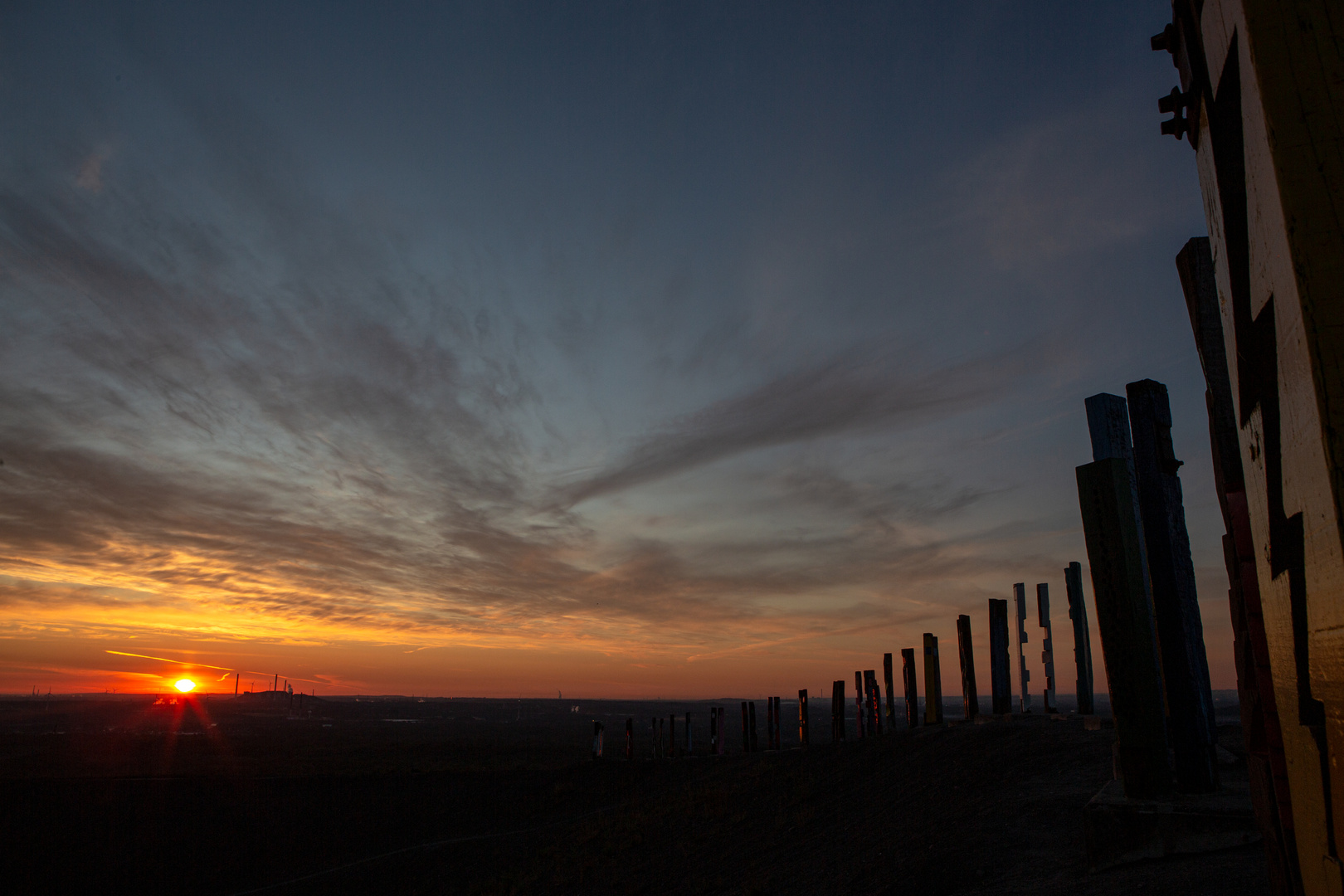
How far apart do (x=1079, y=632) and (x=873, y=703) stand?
23.1 feet

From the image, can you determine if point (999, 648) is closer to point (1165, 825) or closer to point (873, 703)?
point (873, 703)

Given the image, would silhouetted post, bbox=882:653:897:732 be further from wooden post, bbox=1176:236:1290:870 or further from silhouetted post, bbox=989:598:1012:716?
wooden post, bbox=1176:236:1290:870

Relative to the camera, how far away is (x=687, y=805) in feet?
56.7

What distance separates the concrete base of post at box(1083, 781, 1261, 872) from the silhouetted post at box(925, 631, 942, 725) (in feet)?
43.3

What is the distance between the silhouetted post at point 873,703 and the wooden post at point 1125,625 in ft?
55.2

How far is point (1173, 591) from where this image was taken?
5.65 metres

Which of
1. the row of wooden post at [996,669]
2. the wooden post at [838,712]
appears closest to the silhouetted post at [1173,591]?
the row of wooden post at [996,669]

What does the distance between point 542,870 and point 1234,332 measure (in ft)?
57.4

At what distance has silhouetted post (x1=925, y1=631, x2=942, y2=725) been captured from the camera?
722 inches

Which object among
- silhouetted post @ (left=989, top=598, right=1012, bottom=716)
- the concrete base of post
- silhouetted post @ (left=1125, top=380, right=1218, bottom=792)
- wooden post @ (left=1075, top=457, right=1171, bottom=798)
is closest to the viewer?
the concrete base of post

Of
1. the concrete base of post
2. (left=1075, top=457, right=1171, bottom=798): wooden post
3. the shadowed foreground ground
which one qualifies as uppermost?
(left=1075, top=457, right=1171, bottom=798): wooden post

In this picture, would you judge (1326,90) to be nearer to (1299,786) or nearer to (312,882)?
(1299,786)

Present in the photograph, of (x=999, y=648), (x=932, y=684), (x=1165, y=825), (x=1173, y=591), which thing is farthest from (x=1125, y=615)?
(x=932, y=684)

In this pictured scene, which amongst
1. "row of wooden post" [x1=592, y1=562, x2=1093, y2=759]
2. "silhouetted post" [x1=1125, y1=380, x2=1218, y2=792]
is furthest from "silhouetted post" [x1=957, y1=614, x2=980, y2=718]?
"silhouetted post" [x1=1125, y1=380, x2=1218, y2=792]
